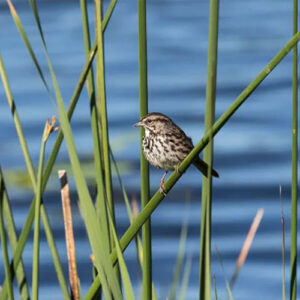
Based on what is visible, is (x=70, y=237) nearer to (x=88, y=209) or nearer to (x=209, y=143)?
(x=88, y=209)

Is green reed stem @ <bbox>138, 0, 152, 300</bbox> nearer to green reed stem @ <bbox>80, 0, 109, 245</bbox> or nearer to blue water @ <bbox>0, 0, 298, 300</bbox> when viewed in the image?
green reed stem @ <bbox>80, 0, 109, 245</bbox>

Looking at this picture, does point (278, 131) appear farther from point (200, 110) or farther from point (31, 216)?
point (31, 216)

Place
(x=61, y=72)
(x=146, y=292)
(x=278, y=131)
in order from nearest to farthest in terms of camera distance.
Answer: (x=146, y=292)
(x=278, y=131)
(x=61, y=72)

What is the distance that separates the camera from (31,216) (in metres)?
3.10

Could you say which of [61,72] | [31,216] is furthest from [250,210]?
[31,216]

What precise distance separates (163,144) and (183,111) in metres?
7.67

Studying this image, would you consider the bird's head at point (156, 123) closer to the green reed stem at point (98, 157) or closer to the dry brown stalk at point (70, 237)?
the dry brown stalk at point (70, 237)

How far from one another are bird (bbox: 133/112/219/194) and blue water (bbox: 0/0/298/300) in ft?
2.49

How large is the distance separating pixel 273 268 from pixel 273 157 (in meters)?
2.55

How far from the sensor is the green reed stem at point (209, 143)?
2.62 m

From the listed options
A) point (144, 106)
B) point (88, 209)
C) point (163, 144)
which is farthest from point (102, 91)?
point (163, 144)

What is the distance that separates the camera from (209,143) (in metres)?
2.64

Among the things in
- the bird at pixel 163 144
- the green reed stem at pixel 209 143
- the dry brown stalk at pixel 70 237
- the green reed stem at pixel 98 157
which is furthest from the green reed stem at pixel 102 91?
the bird at pixel 163 144

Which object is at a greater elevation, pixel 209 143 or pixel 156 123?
pixel 209 143
